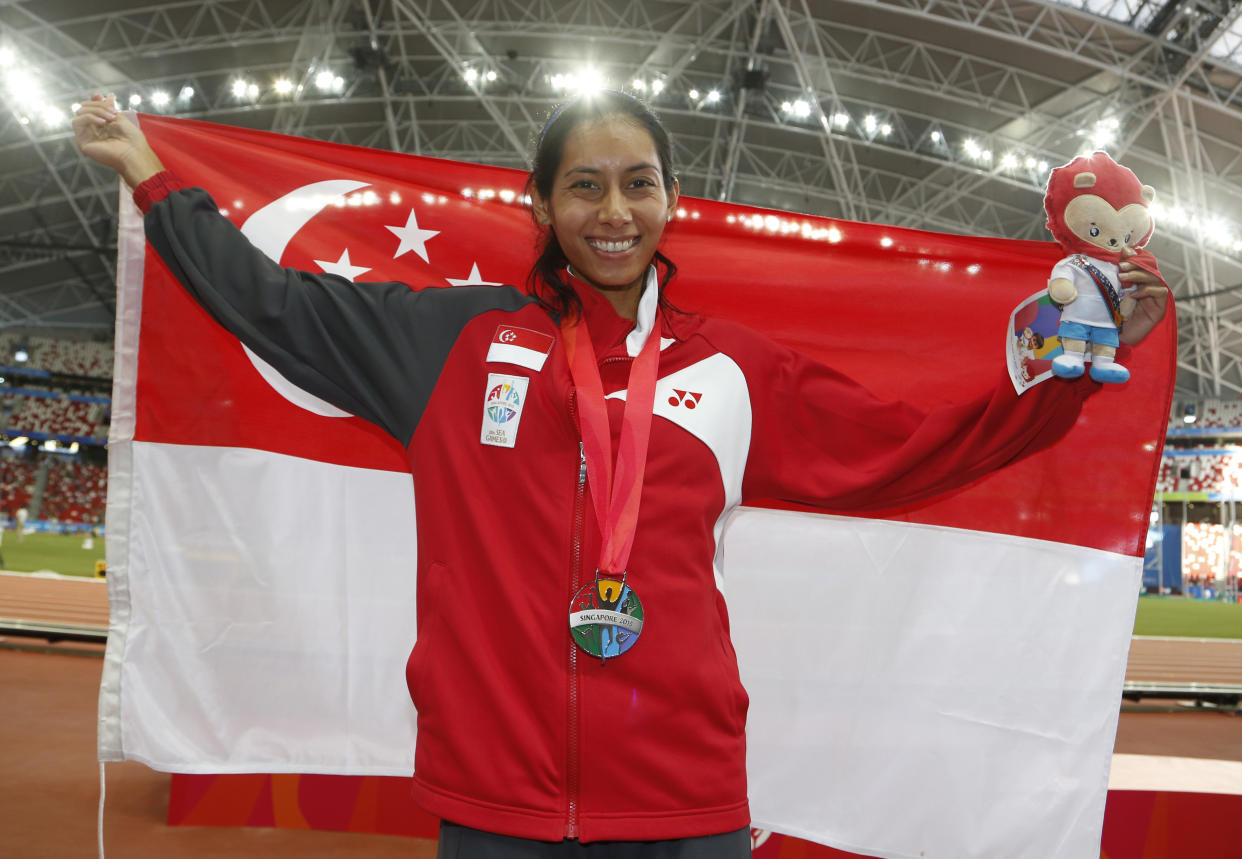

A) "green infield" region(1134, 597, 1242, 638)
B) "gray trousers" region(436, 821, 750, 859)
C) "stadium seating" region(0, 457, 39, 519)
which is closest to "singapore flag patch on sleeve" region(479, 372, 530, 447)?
"gray trousers" region(436, 821, 750, 859)

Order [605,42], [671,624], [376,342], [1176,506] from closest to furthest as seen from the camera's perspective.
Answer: [671,624] → [376,342] → [605,42] → [1176,506]

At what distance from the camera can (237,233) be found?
57.1 inches

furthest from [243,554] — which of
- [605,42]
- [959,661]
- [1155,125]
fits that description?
[1155,125]

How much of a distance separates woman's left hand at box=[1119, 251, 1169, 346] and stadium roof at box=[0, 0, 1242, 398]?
44.5 feet

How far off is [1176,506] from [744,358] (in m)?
36.7

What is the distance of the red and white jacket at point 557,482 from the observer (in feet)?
3.94

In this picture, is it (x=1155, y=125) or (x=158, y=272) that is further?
(x=1155, y=125)

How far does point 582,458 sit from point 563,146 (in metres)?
0.52

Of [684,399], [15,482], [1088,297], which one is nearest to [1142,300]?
[1088,297]

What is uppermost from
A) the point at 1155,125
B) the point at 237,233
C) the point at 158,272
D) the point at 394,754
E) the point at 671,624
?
the point at 1155,125

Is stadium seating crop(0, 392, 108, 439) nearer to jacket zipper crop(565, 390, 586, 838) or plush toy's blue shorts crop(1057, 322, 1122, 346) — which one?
jacket zipper crop(565, 390, 586, 838)

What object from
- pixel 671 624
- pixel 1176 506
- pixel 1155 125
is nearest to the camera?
pixel 671 624

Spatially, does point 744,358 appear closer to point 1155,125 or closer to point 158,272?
point 158,272

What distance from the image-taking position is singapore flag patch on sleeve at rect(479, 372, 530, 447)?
4.31 feet
